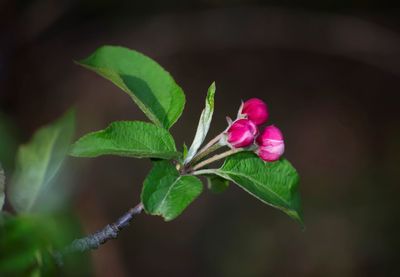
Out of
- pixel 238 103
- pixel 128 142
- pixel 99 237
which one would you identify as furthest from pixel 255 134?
pixel 238 103

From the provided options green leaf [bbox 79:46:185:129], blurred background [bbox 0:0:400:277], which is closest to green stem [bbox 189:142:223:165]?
green leaf [bbox 79:46:185:129]

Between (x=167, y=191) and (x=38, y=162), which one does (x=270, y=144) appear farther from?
(x=38, y=162)

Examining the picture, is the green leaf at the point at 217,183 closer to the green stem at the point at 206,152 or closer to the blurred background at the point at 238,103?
the green stem at the point at 206,152

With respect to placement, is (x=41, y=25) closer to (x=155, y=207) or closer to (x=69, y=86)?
(x=69, y=86)

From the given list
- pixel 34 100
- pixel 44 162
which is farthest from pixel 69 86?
pixel 44 162

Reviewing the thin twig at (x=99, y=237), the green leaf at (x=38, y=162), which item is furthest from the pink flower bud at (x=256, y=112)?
the green leaf at (x=38, y=162)
